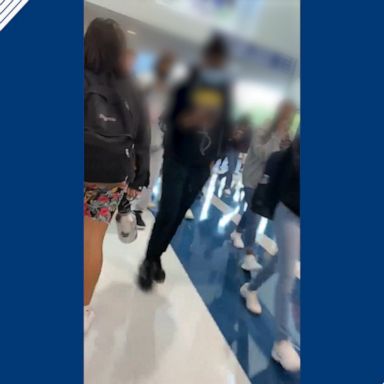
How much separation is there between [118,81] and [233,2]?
1.15 feet

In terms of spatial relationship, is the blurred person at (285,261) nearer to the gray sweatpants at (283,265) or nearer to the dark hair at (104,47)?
the gray sweatpants at (283,265)

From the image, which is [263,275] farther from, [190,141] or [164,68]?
[164,68]

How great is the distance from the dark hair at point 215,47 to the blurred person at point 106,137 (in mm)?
199

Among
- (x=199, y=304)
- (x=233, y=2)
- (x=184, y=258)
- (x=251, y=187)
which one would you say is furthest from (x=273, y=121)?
(x=199, y=304)

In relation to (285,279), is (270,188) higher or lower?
higher

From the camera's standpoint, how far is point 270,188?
0.97 m

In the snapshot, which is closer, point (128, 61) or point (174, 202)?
point (128, 61)

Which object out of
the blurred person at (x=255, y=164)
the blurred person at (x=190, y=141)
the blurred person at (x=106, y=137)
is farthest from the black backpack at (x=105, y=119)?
the blurred person at (x=255, y=164)

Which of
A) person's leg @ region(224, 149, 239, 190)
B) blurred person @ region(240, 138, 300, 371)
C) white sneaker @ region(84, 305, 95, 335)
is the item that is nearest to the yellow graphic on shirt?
person's leg @ region(224, 149, 239, 190)

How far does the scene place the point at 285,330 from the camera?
0.99m

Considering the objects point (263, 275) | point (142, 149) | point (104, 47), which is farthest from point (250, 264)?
point (104, 47)

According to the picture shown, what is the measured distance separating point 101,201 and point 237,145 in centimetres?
38

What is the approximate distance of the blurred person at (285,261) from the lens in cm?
95

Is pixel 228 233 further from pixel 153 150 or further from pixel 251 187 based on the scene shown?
pixel 153 150
